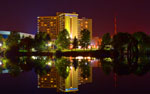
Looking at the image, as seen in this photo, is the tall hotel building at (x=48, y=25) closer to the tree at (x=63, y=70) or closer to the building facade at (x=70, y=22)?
the building facade at (x=70, y=22)

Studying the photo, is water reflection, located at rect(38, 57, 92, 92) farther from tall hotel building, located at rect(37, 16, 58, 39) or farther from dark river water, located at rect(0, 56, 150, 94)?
tall hotel building, located at rect(37, 16, 58, 39)

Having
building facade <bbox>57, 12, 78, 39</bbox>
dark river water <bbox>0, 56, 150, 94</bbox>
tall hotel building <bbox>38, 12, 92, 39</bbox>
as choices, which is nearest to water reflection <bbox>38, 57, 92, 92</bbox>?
dark river water <bbox>0, 56, 150, 94</bbox>

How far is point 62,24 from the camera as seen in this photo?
113 m

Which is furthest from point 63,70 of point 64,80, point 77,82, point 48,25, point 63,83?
point 48,25

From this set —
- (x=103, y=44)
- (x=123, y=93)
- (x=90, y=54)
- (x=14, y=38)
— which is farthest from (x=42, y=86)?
(x=14, y=38)

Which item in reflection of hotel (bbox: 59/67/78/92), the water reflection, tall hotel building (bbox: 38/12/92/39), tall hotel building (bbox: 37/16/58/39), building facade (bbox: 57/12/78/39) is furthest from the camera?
tall hotel building (bbox: 37/16/58/39)

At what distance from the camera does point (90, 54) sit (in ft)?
136

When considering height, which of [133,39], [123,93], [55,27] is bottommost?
[123,93]

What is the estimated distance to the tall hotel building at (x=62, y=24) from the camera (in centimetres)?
11002

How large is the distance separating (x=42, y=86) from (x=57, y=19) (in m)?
113

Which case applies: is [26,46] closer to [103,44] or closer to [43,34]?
[43,34]

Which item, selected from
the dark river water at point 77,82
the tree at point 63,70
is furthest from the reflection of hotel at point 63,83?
the tree at point 63,70

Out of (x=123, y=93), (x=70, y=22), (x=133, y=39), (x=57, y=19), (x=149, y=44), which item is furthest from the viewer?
(x=57, y=19)

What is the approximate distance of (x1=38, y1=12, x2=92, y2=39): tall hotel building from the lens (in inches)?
4331
